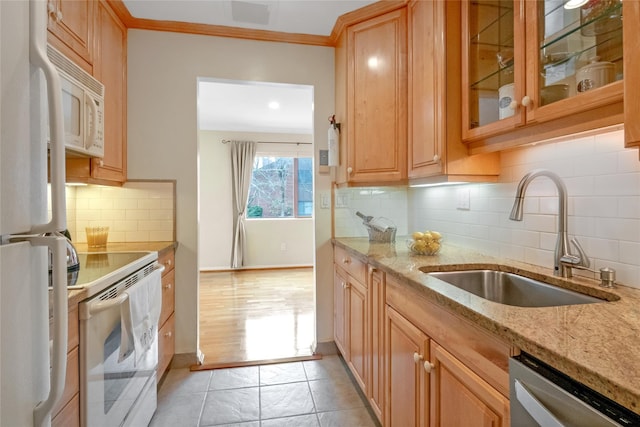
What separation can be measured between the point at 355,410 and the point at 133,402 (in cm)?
114

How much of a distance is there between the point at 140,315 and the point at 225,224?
Answer: 3.89m

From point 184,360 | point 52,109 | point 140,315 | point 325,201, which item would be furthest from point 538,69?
point 184,360

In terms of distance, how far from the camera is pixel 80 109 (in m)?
1.49

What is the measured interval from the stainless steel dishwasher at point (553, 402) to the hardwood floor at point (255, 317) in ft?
6.33

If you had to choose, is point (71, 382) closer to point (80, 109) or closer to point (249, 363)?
point (80, 109)

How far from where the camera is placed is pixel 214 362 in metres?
2.28

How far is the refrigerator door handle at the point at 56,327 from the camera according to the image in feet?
2.14

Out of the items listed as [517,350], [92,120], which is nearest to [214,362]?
[92,120]

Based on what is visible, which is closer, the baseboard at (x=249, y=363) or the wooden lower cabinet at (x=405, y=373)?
the wooden lower cabinet at (x=405, y=373)

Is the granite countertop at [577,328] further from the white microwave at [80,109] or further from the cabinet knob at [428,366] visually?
the white microwave at [80,109]

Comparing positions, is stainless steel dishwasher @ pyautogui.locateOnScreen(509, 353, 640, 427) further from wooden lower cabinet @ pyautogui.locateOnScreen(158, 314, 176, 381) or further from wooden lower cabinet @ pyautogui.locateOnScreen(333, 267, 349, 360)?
wooden lower cabinet @ pyautogui.locateOnScreen(158, 314, 176, 381)

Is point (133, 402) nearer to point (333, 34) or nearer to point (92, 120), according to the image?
point (92, 120)

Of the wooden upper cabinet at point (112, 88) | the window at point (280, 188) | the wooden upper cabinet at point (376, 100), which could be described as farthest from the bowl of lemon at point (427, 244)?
the window at point (280, 188)

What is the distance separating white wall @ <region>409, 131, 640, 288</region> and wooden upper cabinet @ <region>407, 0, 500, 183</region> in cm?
18
